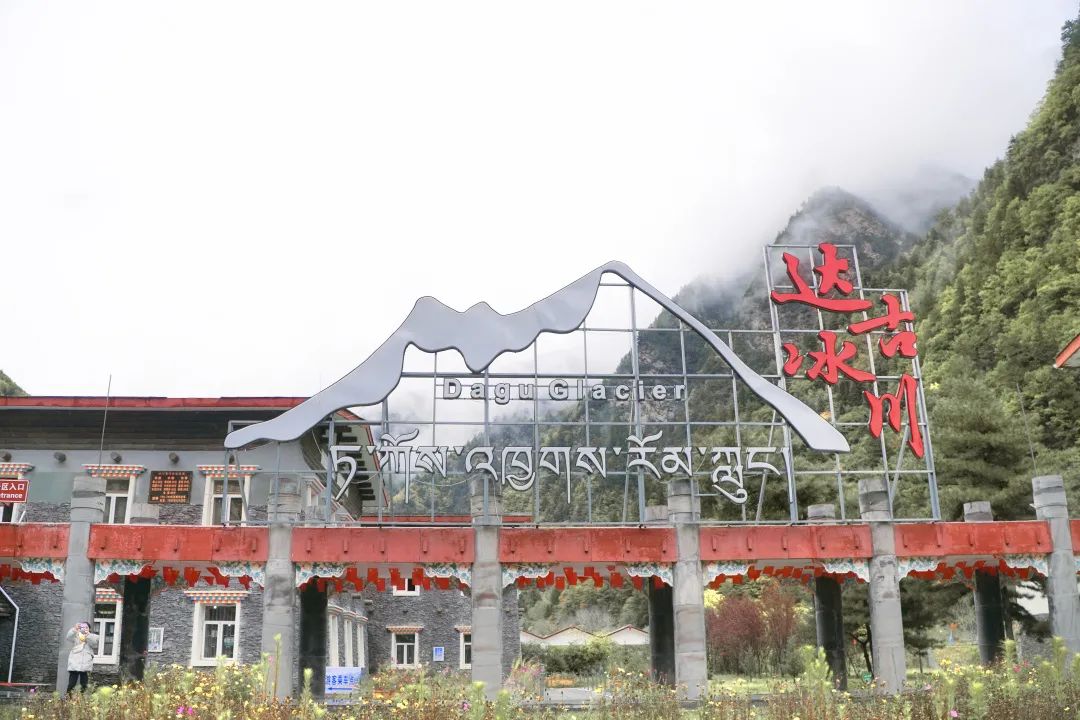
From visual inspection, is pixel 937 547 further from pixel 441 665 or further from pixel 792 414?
pixel 441 665

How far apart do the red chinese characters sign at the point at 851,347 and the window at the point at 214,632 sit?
19772 millimetres

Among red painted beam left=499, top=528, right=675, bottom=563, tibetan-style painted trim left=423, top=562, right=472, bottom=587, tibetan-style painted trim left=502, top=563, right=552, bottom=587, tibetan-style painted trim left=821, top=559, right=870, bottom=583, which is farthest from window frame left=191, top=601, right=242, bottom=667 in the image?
tibetan-style painted trim left=821, top=559, right=870, bottom=583

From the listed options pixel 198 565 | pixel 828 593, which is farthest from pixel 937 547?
pixel 198 565

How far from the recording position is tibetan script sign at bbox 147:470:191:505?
31.5m

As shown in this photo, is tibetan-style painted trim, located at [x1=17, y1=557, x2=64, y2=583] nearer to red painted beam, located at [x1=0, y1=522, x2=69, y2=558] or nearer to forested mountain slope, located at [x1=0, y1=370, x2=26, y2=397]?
red painted beam, located at [x1=0, y1=522, x2=69, y2=558]

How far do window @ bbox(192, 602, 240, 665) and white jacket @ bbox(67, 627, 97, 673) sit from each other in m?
13.2

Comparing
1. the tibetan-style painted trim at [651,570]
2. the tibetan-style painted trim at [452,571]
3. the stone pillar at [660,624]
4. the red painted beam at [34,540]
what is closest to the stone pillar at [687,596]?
the tibetan-style painted trim at [651,570]

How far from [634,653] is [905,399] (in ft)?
84.1

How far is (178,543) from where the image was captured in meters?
21.4

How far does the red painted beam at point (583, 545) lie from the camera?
21641mm

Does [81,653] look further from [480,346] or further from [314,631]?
[480,346]

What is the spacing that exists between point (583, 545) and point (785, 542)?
4.77 m

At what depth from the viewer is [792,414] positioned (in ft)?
79.1

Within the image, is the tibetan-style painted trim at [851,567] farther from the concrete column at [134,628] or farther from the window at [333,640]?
the window at [333,640]
